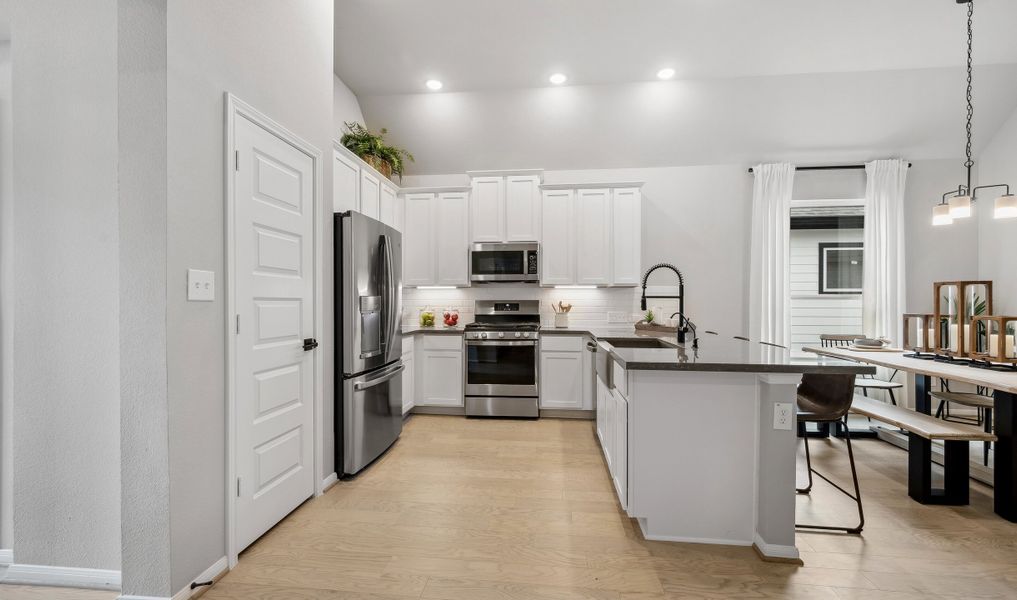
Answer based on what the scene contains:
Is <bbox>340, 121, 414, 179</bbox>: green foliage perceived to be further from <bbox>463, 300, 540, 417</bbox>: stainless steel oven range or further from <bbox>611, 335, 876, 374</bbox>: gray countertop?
<bbox>611, 335, 876, 374</bbox>: gray countertop

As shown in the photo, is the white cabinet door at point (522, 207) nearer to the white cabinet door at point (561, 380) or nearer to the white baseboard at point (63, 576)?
the white cabinet door at point (561, 380)

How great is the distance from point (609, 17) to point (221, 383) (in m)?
3.70

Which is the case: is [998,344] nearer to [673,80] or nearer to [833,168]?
[833,168]

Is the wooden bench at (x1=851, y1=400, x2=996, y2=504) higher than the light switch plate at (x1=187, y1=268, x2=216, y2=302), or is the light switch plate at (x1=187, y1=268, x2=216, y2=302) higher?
the light switch plate at (x1=187, y1=268, x2=216, y2=302)

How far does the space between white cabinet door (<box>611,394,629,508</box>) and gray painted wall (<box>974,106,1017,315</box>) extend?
4.48 metres

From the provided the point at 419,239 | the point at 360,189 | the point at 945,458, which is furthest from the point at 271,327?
the point at 945,458

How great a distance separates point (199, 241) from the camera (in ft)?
5.73

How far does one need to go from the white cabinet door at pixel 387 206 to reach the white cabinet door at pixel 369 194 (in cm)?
8

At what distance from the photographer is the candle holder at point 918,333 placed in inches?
125

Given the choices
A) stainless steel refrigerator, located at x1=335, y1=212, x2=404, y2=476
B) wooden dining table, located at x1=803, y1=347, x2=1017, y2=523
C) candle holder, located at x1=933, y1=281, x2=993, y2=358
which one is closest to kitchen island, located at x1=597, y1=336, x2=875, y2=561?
wooden dining table, located at x1=803, y1=347, x2=1017, y2=523

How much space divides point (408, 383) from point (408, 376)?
7 cm

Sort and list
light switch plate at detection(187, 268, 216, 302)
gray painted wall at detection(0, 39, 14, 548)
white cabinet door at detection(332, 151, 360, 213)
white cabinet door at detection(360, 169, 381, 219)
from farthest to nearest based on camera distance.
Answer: white cabinet door at detection(360, 169, 381, 219)
white cabinet door at detection(332, 151, 360, 213)
gray painted wall at detection(0, 39, 14, 548)
light switch plate at detection(187, 268, 216, 302)

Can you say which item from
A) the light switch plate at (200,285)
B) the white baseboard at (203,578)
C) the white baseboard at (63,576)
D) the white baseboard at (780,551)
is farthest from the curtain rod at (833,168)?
the white baseboard at (63,576)

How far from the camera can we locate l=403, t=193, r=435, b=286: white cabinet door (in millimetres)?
4883
